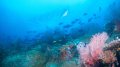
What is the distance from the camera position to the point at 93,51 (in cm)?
520

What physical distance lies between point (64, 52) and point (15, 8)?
26452 mm

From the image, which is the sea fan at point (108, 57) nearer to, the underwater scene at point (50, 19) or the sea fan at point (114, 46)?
the sea fan at point (114, 46)

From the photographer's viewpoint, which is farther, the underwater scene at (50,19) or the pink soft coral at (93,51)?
the underwater scene at (50,19)

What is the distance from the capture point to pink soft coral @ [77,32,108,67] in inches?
200

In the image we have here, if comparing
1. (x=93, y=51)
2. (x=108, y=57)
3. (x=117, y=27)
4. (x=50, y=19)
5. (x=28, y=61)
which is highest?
(x=50, y=19)

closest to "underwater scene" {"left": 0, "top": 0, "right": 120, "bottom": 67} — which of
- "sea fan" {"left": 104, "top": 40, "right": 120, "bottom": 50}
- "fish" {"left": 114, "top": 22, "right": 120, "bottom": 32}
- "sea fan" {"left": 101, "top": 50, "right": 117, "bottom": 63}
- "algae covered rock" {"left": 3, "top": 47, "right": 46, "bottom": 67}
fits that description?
"fish" {"left": 114, "top": 22, "right": 120, "bottom": 32}

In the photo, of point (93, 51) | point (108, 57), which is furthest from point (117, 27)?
point (108, 57)

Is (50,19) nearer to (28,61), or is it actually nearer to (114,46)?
(28,61)

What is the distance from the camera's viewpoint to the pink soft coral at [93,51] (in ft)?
16.6

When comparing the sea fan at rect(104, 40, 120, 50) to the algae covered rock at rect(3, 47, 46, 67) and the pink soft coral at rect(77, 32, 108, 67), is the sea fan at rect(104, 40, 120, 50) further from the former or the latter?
the algae covered rock at rect(3, 47, 46, 67)

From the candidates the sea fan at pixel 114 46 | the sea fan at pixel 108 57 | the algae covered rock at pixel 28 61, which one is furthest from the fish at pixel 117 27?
the sea fan at pixel 108 57

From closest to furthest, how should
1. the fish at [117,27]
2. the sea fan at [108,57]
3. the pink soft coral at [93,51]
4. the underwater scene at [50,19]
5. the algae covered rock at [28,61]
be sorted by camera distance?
the sea fan at [108,57], the pink soft coral at [93,51], the algae covered rock at [28,61], the fish at [117,27], the underwater scene at [50,19]

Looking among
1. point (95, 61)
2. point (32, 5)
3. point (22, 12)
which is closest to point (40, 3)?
point (32, 5)

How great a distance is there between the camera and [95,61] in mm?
5023
